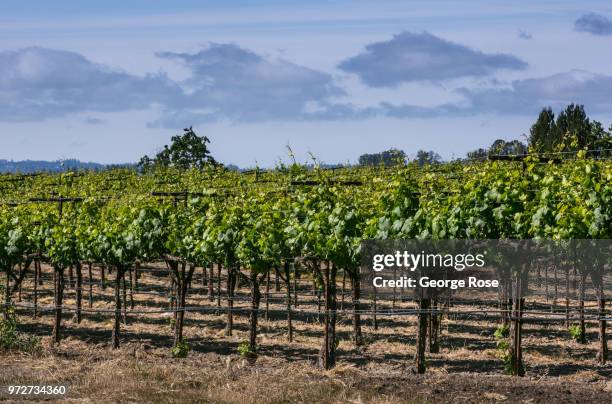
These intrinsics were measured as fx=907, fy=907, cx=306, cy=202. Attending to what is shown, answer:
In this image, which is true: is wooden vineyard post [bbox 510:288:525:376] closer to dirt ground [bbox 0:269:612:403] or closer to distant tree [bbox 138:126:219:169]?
dirt ground [bbox 0:269:612:403]

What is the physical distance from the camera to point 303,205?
16719 mm

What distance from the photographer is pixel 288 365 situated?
16.0 meters

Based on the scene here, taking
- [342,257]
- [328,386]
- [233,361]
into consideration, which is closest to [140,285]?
[233,361]

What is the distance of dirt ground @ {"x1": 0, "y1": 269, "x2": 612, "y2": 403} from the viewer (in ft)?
40.1

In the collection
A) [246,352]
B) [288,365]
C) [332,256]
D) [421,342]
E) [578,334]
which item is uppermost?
[332,256]

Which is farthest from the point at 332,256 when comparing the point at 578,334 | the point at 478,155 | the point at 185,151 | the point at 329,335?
the point at 185,151

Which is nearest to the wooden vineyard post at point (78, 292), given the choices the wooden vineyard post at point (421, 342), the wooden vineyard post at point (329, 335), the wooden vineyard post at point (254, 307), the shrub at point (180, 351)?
the shrub at point (180, 351)

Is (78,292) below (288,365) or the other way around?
the other way around

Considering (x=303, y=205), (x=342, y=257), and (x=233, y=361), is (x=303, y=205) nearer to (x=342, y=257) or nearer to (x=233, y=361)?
(x=342, y=257)

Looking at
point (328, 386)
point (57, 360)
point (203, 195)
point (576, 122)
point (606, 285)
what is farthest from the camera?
point (576, 122)

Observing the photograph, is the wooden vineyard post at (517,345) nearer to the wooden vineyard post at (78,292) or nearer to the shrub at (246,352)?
the shrub at (246,352)

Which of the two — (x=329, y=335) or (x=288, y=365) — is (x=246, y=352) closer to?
(x=288, y=365)

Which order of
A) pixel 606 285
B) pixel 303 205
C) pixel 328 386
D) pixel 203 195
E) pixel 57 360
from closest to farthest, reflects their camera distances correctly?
1. pixel 328 386
2. pixel 57 360
3. pixel 303 205
4. pixel 203 195
5. pixel 606 285

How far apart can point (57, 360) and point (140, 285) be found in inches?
547
